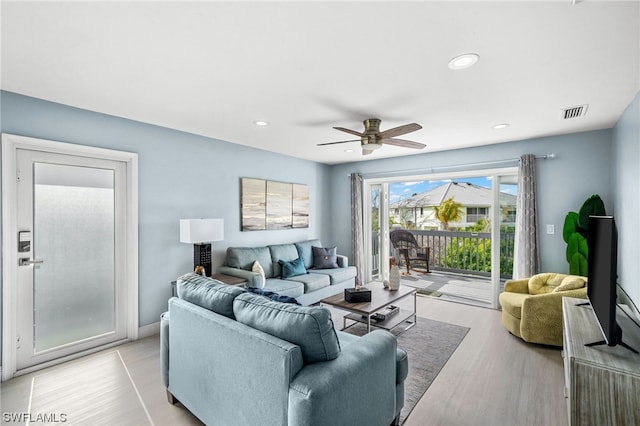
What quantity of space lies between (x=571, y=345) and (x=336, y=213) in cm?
476

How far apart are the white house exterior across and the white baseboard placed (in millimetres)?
6302

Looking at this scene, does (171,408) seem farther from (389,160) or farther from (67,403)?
(389,160)

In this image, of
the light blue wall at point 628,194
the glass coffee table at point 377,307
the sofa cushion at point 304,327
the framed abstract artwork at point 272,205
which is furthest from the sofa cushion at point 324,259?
the light blue wall at point 628,194

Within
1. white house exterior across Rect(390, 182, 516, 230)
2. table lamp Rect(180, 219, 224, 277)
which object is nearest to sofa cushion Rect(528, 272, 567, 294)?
white house exterior across Rect(390, 182, 516, 230)

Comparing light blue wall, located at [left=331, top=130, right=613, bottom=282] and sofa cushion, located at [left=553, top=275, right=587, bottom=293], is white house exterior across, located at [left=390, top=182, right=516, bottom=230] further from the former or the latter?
sofa cushion, located at [left=553, top=275, right=587, bottom=293]

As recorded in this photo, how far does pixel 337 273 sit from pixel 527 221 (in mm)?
2842

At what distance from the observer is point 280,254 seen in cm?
475

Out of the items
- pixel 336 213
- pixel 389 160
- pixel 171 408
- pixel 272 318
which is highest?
pixel 389 160

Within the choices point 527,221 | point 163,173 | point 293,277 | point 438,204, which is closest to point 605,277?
point 527,221

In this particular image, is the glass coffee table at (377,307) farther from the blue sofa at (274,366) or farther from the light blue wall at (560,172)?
the light blue wall at (560,172)

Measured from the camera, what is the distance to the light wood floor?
2074mm

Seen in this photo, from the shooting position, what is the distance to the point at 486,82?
2.34m

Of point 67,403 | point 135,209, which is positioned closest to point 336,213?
point 135,209

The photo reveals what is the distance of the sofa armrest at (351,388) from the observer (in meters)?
1.28
